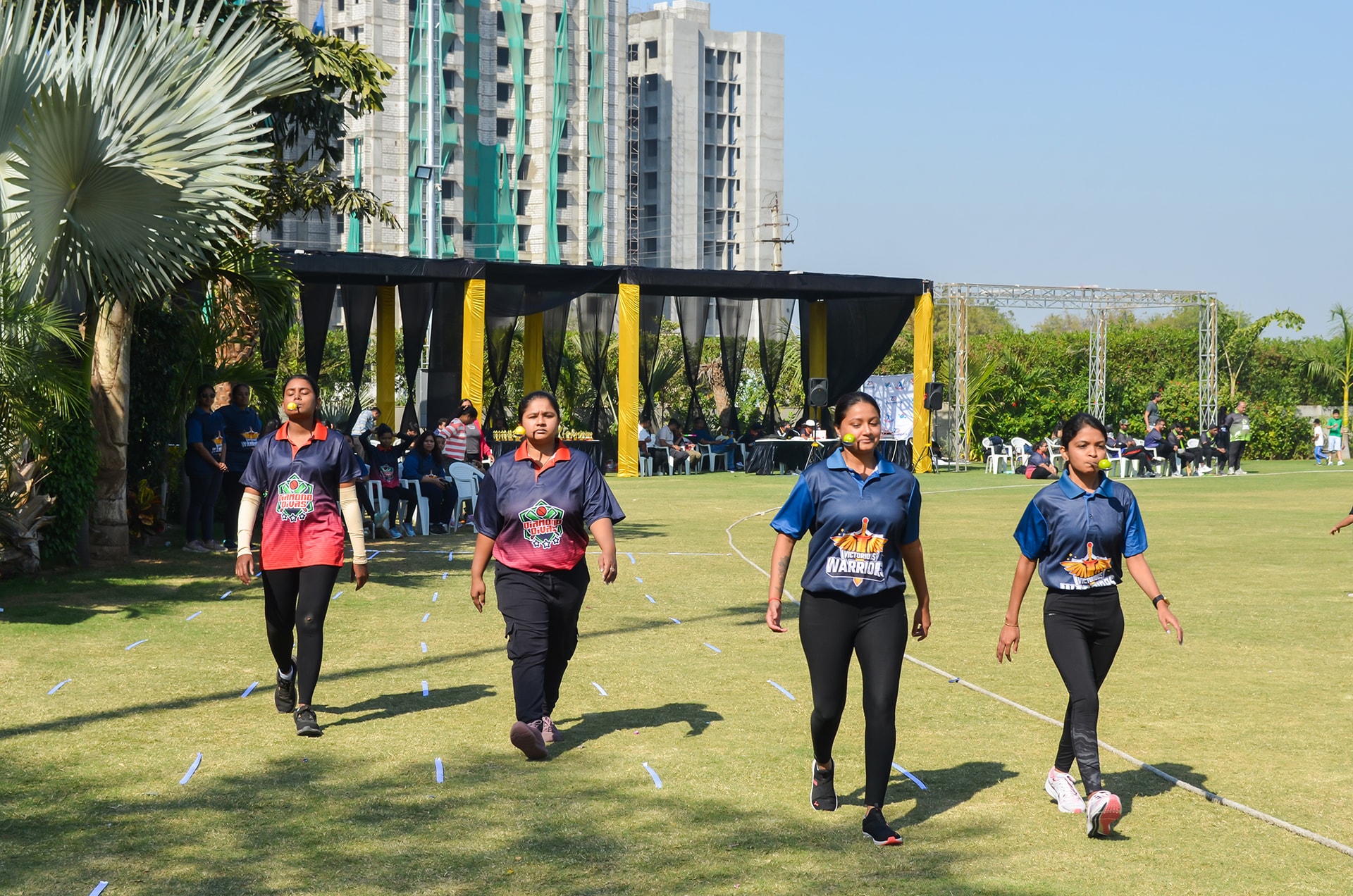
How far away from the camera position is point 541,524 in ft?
19.6

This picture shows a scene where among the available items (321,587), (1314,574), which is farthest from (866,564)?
(1314,574)

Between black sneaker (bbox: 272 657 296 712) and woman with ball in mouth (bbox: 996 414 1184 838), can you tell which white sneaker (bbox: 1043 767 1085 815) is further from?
black sneaker (bbox: 272 657 296 712)

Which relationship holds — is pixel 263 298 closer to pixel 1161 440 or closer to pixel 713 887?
pixel 713 887

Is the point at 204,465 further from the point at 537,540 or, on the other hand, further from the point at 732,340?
the point at 732,340

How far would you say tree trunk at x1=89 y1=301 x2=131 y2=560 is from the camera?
1235 cm

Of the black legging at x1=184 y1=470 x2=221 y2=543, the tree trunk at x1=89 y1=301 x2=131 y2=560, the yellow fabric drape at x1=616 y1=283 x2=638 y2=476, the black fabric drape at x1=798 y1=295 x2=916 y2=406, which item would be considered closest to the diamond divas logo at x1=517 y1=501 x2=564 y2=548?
the tree trunk at x1=89 y1=301 x2=131 y2=560

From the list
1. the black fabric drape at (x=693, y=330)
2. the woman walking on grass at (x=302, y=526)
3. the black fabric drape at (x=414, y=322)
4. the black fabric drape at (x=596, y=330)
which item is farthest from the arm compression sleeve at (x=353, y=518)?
the black fabric drape at (x=693, y=330)

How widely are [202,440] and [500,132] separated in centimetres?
8159

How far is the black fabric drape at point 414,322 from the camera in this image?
29594 mm

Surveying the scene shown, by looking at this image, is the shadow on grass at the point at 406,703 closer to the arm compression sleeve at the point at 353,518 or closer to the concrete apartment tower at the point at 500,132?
the arm compression sleeve at the point at 353,518

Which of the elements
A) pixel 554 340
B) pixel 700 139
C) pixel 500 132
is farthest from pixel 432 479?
pixel 700 139

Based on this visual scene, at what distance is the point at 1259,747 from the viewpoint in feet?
20.6

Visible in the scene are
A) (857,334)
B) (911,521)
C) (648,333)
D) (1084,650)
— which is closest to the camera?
(911,521)

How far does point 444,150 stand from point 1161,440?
2517 inches
